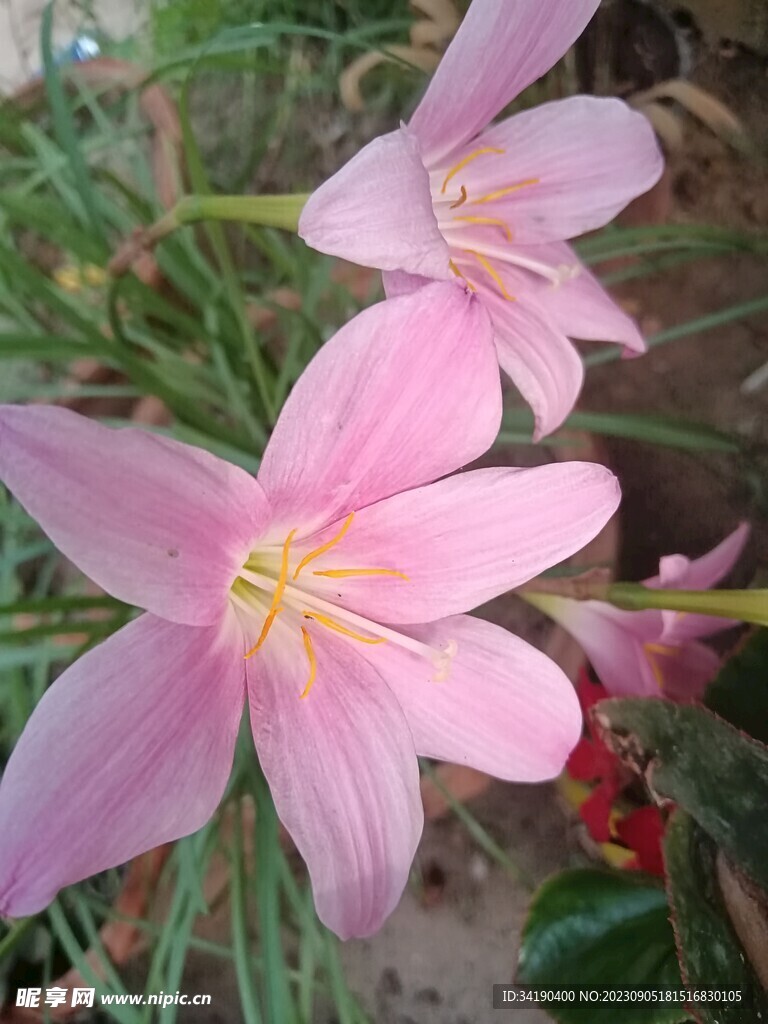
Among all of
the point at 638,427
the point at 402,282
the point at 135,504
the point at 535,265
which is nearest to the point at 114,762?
the point at 135,504

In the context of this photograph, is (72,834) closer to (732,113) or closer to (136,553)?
(136,553)

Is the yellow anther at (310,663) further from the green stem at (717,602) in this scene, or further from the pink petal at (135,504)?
the green stem at (717,602)

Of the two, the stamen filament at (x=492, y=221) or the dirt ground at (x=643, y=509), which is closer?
the stamen filament at (x=492, y=221)

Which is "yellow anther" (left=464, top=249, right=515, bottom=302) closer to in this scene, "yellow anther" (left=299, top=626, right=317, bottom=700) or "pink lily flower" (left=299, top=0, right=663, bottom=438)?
"pink lily flower" (left=299, top=0, right=663, bottom=438)

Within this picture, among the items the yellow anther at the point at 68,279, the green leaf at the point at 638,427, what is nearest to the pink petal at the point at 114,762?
the green leaf at the point at 638,427

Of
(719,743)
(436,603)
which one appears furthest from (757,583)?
(436,603)

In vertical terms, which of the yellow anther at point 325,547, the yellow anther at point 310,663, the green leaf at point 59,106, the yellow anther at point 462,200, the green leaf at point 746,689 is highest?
the green leaf at point 59,106

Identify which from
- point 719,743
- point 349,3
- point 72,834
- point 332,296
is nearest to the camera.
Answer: point 72,834
